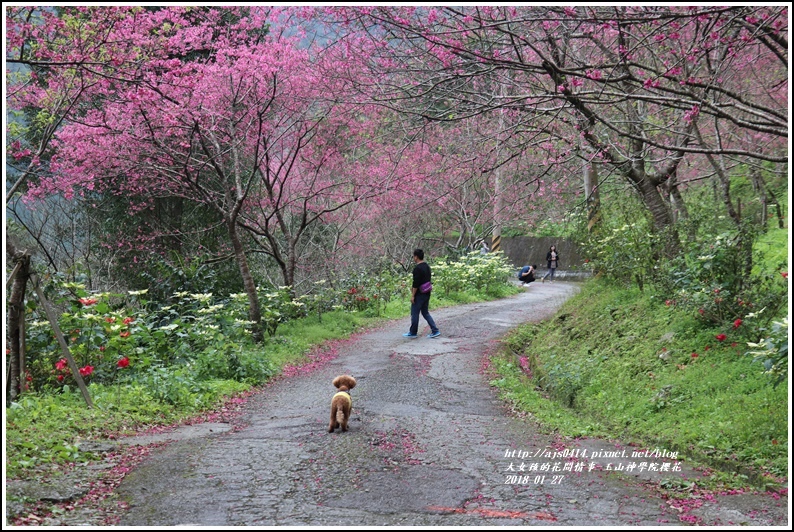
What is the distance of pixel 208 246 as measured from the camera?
1548 centimetres

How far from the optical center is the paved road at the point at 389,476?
4195 mm

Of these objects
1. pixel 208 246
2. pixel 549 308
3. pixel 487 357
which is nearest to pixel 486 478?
pixel 487 357

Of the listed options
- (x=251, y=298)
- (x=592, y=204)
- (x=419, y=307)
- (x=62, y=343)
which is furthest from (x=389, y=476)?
(x=592, y=204)

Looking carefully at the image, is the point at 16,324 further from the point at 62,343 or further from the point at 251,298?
the point at 251,298

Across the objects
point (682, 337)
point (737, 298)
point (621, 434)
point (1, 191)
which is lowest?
point (621, 434)

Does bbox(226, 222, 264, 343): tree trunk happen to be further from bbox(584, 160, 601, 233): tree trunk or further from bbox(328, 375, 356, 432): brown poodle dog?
bbox(584, 160, 601, 233): tree trunk

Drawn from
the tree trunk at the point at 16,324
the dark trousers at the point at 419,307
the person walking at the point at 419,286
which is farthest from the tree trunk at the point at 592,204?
the tree trunk at the point at 16,324

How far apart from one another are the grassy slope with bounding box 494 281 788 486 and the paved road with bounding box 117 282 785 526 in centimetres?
79

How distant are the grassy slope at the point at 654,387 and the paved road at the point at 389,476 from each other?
0.79 metres

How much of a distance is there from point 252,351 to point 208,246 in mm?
5522

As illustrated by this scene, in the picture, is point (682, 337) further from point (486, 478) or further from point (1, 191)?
point (1, 191)

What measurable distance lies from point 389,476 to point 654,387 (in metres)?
4.11

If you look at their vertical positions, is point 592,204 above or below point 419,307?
above

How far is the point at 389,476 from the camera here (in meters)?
5.00
